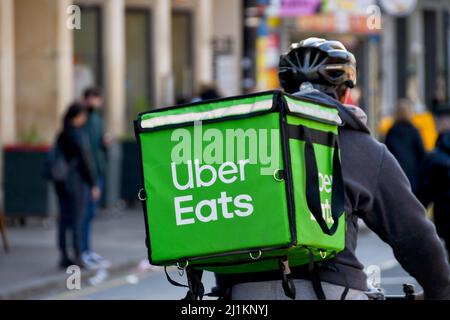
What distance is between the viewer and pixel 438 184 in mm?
9180

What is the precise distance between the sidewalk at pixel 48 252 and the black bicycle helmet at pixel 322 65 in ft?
26.6

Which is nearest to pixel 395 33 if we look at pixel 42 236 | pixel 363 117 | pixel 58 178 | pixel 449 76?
pixel 449 76

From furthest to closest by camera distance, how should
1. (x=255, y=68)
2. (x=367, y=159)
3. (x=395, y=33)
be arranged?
(x=395, y=33), (x=255, y=68), (x=367, y=159)

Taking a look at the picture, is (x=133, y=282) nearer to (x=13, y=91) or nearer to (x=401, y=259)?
(x=13, y=91)

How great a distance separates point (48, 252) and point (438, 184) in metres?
7.34

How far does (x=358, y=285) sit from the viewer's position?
4.10 m

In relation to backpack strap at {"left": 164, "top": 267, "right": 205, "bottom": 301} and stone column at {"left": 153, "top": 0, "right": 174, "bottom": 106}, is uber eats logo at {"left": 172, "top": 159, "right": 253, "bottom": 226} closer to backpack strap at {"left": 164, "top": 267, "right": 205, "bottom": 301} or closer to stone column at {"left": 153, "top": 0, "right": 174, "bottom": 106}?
backpack strap at {"left": 164, "top": 267, "right": 205, "bottom": 301}

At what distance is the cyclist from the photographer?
401 centimetres

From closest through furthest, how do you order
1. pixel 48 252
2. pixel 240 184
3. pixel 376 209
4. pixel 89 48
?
1. pixel 240 184
2. pixel 376 209
3. pixel 48 252
4. pixel 89 48

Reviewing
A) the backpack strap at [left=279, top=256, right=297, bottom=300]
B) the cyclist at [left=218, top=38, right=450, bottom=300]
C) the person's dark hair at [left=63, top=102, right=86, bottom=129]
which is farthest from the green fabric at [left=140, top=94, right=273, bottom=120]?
the person's dark hair at [left=63, top=102, right=86, bottom=129]

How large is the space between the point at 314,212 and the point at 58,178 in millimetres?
10315

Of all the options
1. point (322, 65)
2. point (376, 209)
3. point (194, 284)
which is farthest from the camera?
point (322, 65)

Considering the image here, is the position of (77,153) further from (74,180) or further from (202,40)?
(202,40)

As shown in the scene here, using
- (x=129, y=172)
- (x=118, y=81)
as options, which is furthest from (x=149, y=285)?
(x=118, y=81)
